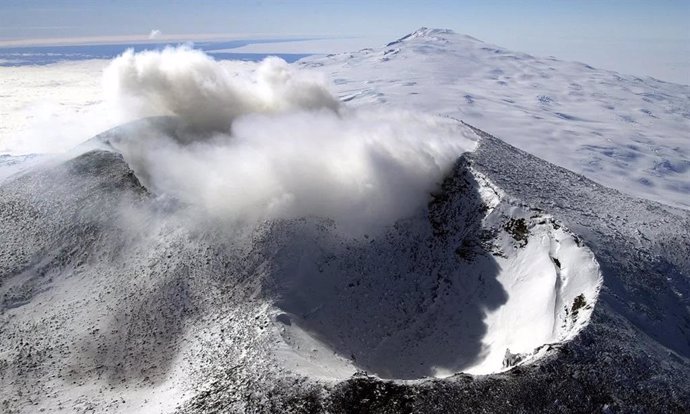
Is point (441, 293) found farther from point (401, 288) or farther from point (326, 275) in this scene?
point (326, 275)

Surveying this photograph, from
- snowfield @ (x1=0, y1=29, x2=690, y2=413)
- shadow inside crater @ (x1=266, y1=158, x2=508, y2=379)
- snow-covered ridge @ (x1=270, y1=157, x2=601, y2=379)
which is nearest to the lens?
snowfield @ (x1=0, y1=29, x2=690, y2=413)

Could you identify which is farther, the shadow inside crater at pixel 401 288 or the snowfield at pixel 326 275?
the shadow inside crater at pixel 401 288

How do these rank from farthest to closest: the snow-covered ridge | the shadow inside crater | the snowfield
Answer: the shadow inside crater → the snow-covered ridge → the snowfield

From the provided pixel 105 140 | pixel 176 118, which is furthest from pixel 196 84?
pixel 105 140

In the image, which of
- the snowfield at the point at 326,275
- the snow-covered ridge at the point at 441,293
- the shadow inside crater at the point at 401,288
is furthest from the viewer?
the shadow inside crater at the point at 401,288

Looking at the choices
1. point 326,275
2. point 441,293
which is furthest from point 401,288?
point 326,275

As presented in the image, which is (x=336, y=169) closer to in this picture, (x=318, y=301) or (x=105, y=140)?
(x=318, y=301)

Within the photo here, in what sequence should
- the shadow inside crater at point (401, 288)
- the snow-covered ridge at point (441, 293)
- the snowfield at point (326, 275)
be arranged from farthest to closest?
1. the shadow inside crater at point (401, 288)
2. the snow-covered ridge at point (441, 293)
3. the snowfield at point (326, 275)

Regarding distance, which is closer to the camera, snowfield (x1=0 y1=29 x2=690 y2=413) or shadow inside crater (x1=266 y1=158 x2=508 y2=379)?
snowfield (x1=0 y1=29 x2=690 y2=413)
